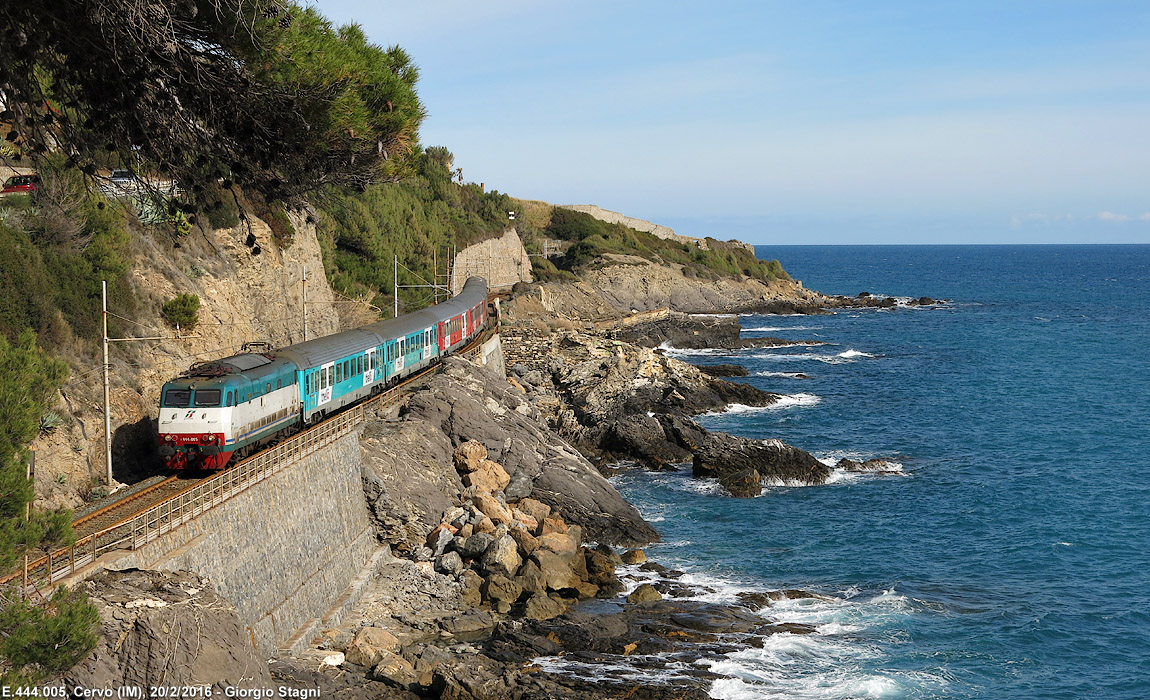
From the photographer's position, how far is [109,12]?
31.2 ft

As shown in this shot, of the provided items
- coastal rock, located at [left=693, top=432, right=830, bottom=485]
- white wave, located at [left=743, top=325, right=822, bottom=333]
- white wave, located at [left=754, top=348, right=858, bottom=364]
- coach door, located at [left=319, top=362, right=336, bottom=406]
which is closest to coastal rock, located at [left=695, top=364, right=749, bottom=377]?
white wave, located at [left=754, top=348, right=858, bottom=364]

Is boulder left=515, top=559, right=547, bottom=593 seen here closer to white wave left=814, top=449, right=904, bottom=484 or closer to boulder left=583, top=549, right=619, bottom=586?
boulder left=583, top=549, right=619, bottom=586

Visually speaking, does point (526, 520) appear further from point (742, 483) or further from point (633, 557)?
point (742, 483)

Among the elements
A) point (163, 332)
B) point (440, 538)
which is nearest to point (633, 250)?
point (163, 332)

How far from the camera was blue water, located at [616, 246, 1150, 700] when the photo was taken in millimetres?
23641

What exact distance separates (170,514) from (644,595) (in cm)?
1382

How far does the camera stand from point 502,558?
26281 millimetres

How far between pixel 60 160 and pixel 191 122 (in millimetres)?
19355

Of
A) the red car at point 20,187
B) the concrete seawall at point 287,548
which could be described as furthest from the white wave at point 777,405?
the red car at point 20,187

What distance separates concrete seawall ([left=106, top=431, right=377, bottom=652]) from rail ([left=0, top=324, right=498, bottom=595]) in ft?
0.68

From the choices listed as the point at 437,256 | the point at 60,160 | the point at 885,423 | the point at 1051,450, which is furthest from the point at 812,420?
the point at 60,160

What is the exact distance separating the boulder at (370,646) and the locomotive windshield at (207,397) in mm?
6451

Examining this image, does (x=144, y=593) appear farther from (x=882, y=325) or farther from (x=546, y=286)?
(x=882, y=325)

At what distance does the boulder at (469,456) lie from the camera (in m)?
31.3
